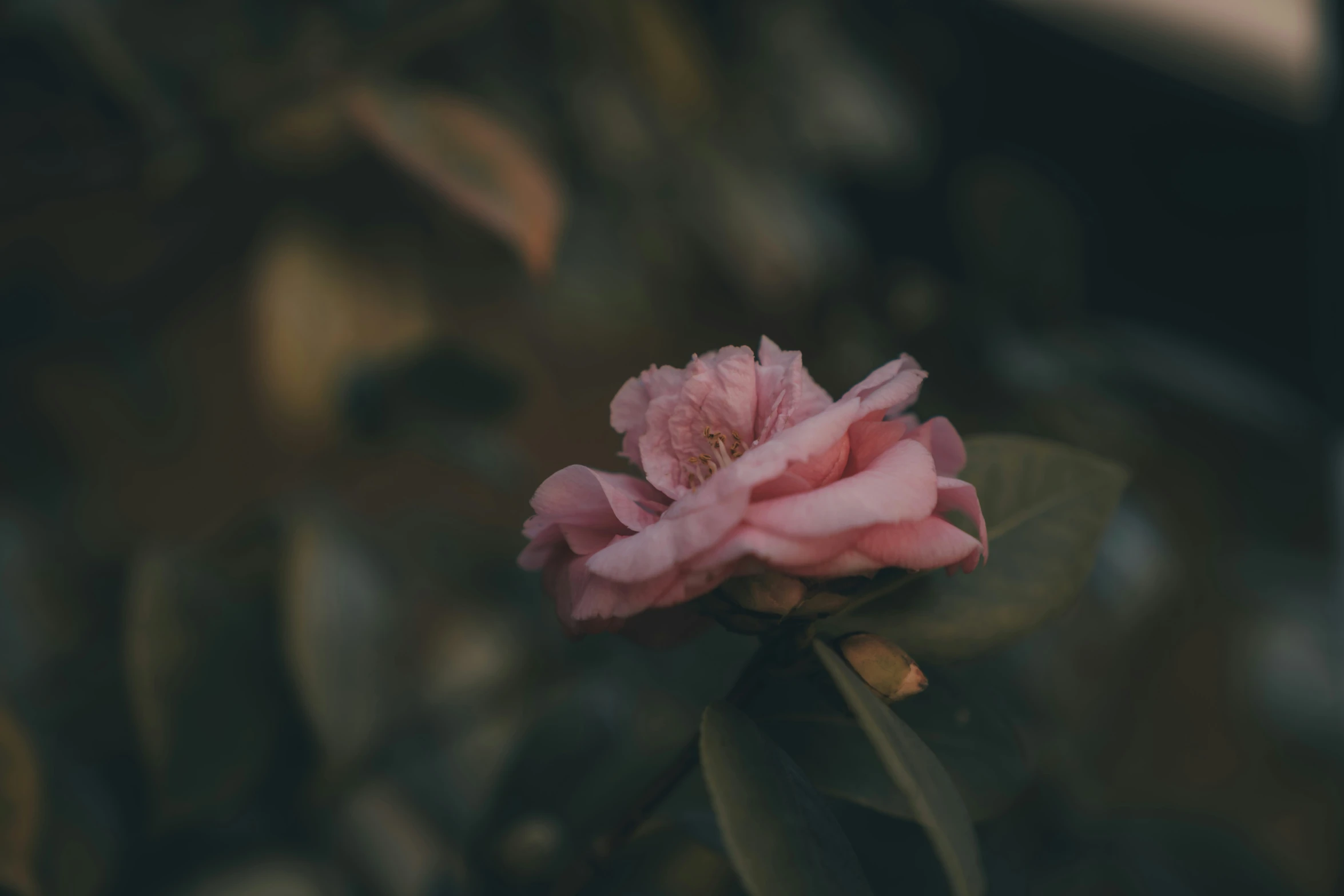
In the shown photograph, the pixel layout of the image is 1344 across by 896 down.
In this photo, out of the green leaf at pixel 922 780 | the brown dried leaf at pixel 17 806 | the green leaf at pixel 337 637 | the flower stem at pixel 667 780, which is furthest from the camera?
the green leaf at pixel 337 637

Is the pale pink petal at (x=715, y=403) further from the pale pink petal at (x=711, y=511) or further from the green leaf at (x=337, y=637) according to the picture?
the green leaf at (x=337, y=637)

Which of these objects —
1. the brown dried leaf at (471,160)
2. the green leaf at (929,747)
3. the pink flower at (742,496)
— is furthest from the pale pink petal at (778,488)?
the brown dried leaf at (471,160)

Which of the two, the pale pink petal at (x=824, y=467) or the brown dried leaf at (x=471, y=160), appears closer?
the pale pink petal at (x=824, y=467)

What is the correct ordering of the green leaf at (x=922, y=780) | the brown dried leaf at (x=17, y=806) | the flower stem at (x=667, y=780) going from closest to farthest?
the green leaf at (x=922, y=780) < the flower stem at (x=667, y=780) < the brown dried leaf at (x=17, y=806)

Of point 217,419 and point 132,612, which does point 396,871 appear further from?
point 217,419

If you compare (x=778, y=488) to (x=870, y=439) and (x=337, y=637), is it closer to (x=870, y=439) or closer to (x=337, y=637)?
(x=870, y=439)

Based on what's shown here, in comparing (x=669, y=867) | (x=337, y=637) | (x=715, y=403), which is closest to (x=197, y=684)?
(x=337, y=637)
